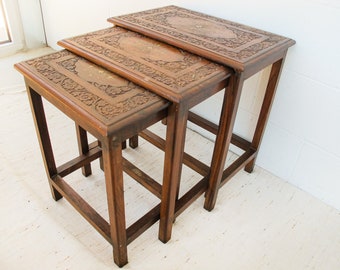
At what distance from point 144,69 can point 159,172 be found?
0.67 m

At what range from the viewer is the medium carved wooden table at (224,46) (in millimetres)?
980

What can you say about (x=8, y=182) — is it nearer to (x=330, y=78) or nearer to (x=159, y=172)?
(x=159, y=172)

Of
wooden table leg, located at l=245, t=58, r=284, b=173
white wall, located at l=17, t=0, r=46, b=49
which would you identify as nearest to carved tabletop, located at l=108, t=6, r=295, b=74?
wooden table leg, located at l=245, t=58, r=284, b=173

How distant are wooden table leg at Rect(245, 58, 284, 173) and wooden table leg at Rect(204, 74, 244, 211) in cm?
29

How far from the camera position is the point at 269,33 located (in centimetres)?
118

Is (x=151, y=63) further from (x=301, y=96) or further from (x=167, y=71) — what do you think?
(x=301, y=96)

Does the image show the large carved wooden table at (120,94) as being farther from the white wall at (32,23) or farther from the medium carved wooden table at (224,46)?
the white wall at (32,23)

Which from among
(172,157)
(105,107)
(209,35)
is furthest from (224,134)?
(105,107)

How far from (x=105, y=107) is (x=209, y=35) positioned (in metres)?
0.54

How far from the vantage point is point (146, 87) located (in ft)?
2.79

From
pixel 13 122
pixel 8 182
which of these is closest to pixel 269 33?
pixel 8 182

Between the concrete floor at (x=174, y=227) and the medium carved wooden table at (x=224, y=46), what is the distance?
0.46 feet

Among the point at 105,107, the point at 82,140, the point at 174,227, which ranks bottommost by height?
the point at 174,227

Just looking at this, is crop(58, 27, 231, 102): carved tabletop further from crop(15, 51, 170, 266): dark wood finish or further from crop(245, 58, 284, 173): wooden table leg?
crop(245, 58, 284, 173): wooden table leg
